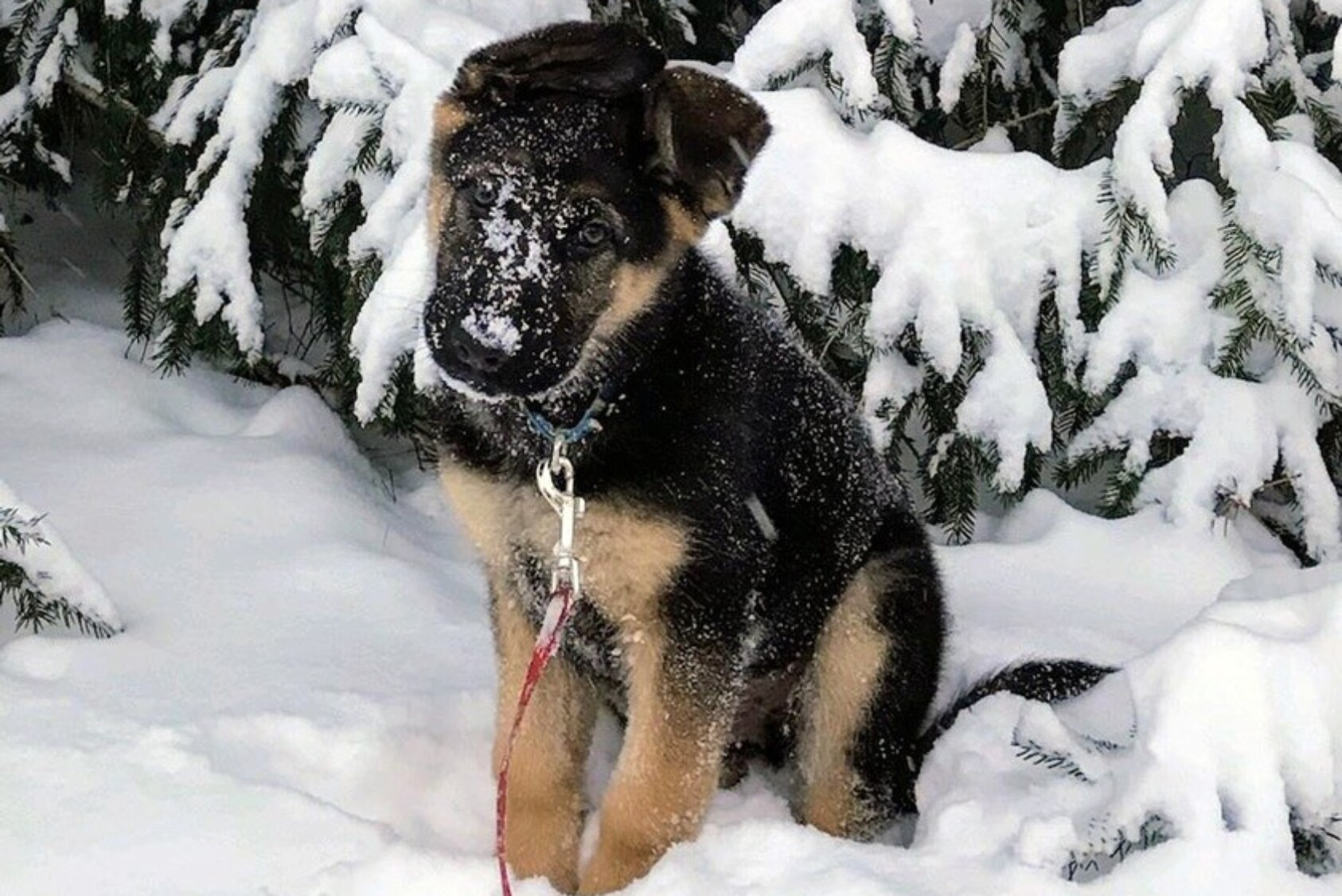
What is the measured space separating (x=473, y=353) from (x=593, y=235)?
350mm

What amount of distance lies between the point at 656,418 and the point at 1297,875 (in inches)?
55.4

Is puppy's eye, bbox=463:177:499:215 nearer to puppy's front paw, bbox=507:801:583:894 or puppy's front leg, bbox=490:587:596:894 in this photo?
puppy's front leg, bbox=490:587:596:894

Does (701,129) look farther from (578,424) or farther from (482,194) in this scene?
(578,424)

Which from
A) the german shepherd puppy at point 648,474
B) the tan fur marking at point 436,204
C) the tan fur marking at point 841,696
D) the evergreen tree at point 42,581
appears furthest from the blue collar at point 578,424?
the evergreen tree at point 42,581

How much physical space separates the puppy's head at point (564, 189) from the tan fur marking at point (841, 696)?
94cm

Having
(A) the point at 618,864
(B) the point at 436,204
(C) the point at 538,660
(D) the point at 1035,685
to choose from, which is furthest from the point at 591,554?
(D) the point at 1035,685

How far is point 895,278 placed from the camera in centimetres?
397

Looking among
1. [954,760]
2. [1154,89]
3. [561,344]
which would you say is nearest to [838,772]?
[954,760]

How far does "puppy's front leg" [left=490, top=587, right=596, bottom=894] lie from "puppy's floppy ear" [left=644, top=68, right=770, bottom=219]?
102 centimetres

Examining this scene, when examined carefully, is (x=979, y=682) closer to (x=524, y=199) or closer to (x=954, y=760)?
(x=954, y=760)

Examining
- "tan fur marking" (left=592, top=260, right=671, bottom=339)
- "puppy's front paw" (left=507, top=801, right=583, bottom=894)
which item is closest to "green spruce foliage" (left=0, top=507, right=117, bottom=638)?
"puppy's front paw" (left=507, top=801, right=583, bottom=894)

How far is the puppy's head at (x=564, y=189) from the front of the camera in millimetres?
2533

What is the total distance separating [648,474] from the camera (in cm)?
279

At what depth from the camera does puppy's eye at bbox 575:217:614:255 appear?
8.63ft
